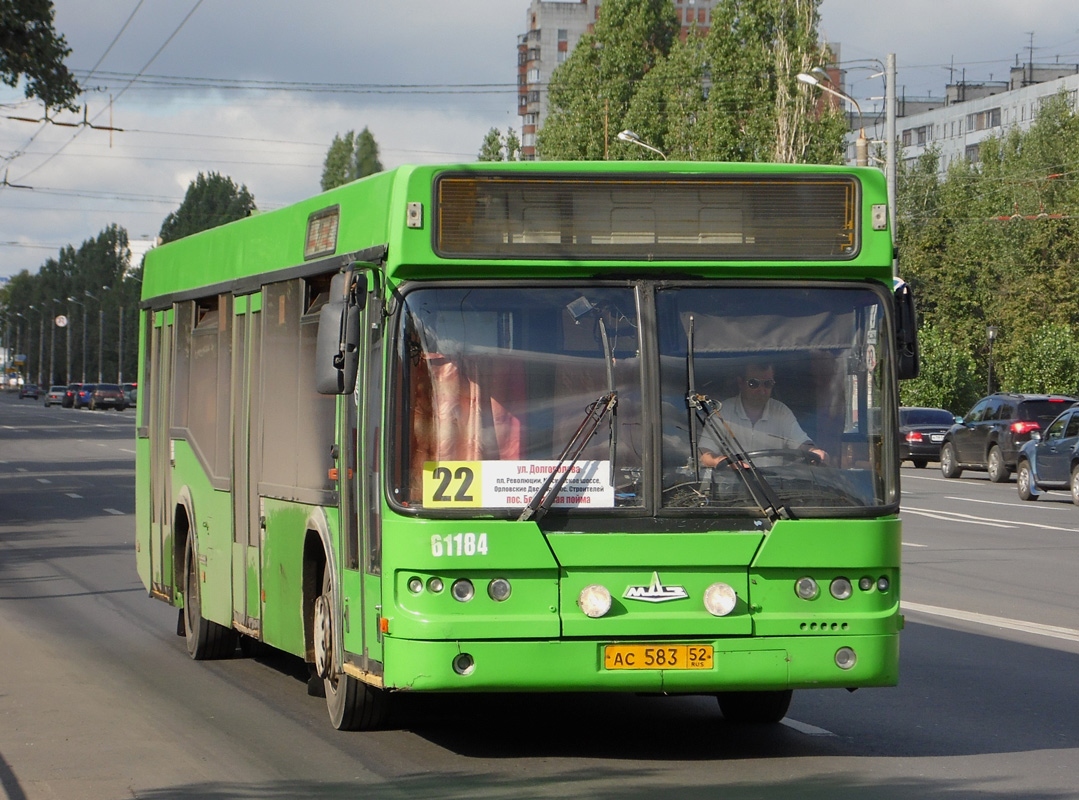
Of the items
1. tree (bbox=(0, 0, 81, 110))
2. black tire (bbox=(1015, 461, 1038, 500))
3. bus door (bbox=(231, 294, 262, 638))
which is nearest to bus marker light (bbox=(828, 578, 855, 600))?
bus door (bbox=(231, 294, 262, 638))

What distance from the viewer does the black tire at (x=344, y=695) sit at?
8141 mm

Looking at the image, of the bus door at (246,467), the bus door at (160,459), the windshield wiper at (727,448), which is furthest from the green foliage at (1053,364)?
the windshield wiper at (727,448)

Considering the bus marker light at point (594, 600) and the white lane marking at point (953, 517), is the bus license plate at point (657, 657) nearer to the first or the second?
the bus marker light at point (594, 600)

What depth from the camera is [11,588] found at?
15539 mm

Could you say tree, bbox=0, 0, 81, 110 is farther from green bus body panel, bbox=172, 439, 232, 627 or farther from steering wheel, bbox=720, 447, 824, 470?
steering wheel, bbox=720, 447, 824, 470

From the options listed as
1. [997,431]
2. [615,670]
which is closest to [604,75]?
[997,431]

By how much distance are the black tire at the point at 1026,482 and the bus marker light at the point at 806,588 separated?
2209cm

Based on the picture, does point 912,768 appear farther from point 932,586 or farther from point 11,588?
point 11,588

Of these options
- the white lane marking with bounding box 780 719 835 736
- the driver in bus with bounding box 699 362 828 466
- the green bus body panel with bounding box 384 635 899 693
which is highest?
the driver in bus with bounding box 699 362 828 466

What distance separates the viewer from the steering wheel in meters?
7.43

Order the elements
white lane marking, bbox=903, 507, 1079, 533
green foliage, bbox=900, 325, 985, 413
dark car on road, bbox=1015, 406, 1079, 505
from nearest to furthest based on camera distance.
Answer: white lane marking, bbox=903, 507, 1079, 533
dark car on road, bbox=1015, 406, 1079, 505
green foliage, bbox=900, 325, 985, 413

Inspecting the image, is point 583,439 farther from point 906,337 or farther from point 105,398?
point 105,398

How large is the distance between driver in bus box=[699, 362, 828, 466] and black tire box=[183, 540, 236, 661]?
446cm

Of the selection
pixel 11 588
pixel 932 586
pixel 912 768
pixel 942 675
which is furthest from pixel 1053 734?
pixel 11 588
